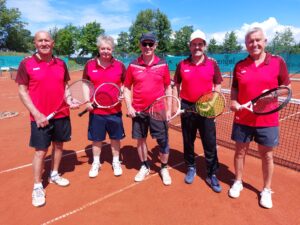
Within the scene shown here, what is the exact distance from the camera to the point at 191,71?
11.8 ft

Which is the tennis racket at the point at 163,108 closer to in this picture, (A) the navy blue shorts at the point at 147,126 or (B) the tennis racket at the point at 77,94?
(A) the navy blue shorts at the point at 147,126

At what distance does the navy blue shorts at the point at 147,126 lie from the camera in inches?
152

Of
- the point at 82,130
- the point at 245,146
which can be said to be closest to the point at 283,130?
the point at 245,146

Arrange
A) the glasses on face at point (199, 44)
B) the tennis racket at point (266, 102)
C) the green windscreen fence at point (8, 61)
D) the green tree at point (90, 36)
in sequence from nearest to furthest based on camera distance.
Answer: the tennis racket at point (266, 102), the glasses on face at point (199, 44), the green windscreen fence at point (8, 61), the green tree at point (90, 36)

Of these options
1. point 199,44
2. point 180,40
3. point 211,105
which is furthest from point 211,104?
point 180,40

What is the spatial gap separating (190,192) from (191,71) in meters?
1.73

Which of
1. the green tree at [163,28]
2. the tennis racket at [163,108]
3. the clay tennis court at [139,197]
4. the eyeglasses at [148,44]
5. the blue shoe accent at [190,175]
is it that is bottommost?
the clay tennis court at [139,197]

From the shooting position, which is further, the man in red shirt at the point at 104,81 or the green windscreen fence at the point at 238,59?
the green windscreen fence at the point at 238,59

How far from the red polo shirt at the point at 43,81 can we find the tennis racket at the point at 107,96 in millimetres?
533

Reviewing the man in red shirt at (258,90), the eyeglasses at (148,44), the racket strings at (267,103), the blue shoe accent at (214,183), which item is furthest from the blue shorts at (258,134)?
the eyeglasses at (148,44)

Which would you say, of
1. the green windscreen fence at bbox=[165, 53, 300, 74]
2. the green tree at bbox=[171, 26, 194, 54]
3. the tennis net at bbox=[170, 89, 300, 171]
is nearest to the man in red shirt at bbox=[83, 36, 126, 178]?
the tennis net at bbox=[170, 89, 300, 171]

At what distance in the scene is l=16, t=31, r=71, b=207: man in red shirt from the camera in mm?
3344

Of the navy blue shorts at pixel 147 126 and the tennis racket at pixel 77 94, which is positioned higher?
the tennis racket at pixel 77 94

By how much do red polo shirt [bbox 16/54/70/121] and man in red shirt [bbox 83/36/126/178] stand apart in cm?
50
